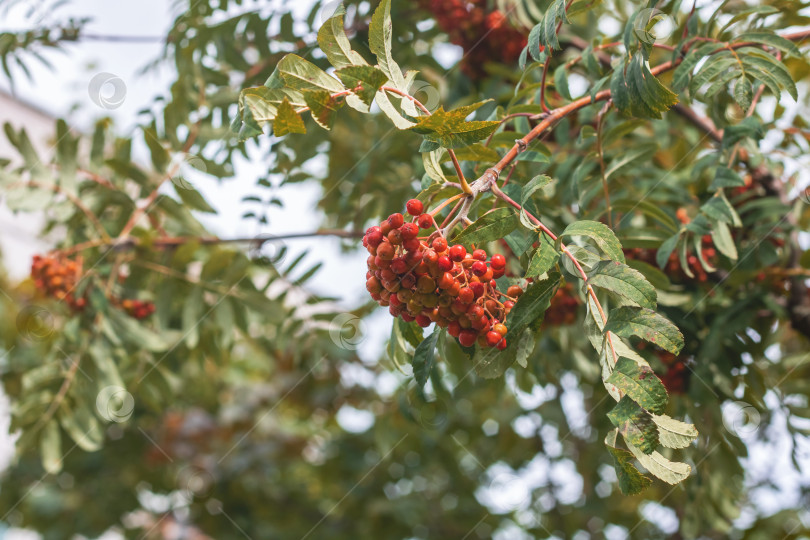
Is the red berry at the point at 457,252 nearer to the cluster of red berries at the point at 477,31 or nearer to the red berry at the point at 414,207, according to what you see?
the red berry at the point at 414,207

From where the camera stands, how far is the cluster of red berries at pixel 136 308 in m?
2.42

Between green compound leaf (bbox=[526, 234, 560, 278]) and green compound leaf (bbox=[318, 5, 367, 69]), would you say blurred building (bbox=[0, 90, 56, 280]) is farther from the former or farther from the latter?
green compound leaf (bbox=[526, 234, 560, 278])

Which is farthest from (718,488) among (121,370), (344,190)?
(121,370)

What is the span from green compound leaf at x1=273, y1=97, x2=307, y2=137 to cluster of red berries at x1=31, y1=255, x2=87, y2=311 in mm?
1521

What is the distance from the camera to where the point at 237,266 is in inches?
93.1

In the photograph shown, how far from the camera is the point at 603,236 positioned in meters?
1.10

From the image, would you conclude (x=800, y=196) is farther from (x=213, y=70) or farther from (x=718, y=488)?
(x=213, y=70)

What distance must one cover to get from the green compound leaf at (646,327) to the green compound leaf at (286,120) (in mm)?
561

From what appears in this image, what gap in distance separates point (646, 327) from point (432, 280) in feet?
1.09

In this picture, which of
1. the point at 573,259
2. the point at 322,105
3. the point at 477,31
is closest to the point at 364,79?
the point at 322,105

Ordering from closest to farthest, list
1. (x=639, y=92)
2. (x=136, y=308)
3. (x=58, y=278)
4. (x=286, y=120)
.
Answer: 1. (x=286, y=120)
2. (x=639, y=92)
3. (x=58, y=278)
4. (x=136, y=308)

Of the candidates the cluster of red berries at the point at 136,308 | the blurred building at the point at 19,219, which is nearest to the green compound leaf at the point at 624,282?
the cluster of red berries at the point at 136,308

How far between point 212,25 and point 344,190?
2.81 feet

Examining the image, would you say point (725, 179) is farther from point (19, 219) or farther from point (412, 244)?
point (19, 219)
